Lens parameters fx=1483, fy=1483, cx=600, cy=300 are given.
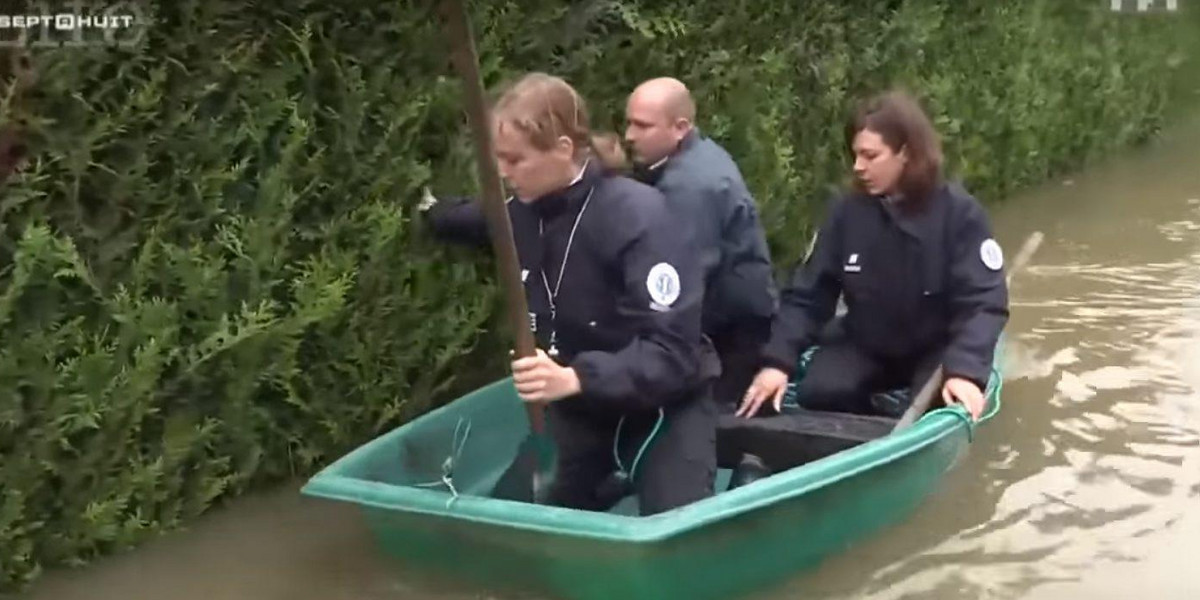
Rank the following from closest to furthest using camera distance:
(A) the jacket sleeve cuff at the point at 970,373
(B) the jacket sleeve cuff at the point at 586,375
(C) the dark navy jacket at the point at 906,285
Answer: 1. (B) the jacket sleeve cuff at the point at 586,375
2. (A) the jacket sleeve cuff at the point at 970,373
3. (C) the dark navy jacket at the point at 906,285

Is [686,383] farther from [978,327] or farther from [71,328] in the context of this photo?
[71,328]

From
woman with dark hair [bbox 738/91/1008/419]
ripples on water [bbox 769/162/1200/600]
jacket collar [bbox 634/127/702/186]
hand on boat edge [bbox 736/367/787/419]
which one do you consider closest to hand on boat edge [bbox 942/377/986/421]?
woman with dark hair [bbox 738/91/1008/419]

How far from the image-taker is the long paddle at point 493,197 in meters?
3.55

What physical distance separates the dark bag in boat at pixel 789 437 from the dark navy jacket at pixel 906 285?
10.7 inches

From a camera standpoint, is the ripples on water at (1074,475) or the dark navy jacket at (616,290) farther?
the ripples on water at (1074,475)

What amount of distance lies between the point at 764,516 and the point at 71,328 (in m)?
1.99

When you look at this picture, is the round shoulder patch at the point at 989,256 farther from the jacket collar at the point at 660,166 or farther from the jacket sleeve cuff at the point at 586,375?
the jacket sleeve cuff at the point at 586,375

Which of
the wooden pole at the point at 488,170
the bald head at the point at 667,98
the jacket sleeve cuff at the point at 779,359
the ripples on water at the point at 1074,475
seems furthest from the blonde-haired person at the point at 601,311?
the jacket sleeve cuff at the point at 779,359

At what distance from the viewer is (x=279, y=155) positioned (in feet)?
15.4

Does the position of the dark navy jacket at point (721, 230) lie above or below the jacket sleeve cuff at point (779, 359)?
above

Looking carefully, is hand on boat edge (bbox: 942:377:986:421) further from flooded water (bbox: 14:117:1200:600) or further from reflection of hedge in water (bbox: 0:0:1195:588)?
reflection of hedge in water (bbox: 0:0:1195:588)

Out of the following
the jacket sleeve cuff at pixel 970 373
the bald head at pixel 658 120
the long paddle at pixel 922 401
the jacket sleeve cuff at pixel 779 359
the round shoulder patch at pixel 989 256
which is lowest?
the long paddle at pixel 922 401

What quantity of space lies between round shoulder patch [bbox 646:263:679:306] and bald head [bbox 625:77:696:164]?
118cm

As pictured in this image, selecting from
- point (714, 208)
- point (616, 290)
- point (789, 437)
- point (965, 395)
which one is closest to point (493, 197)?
point (616, 290)
